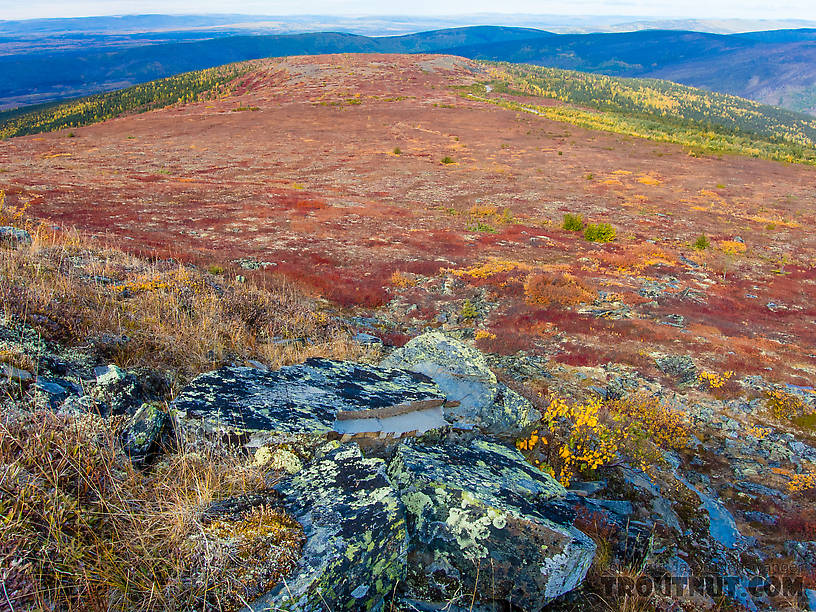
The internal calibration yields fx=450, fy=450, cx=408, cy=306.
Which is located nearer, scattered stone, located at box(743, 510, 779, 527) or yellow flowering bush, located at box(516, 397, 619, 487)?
yellow flowering bush, located at box(516, 397, 619, 487)

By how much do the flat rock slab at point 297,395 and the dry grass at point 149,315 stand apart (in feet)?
2.51

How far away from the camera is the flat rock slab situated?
3.47 meters

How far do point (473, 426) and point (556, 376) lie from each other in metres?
4.41

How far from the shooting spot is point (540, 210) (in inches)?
1067

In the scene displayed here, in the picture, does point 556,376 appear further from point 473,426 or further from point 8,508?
point 8,508

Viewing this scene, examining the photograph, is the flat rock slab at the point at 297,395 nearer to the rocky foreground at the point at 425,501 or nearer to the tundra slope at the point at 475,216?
the rocky foreground at the point at 425,501

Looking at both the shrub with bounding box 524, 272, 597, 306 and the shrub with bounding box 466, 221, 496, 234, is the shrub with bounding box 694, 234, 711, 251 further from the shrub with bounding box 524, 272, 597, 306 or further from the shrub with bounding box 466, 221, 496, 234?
the shrub with bounding box 524, 272, 597, 306

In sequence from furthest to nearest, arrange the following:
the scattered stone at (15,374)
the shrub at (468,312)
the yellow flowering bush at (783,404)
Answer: the shrub at (468,312) < the yellow flowering bush at (783,404) < the scattered stone at (15,374)

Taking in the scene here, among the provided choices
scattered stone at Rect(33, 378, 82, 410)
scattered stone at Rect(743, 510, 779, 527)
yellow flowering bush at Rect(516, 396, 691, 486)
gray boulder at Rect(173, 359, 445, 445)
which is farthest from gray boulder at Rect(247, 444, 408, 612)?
scattered stone at Rect(743, 510, 779, 527)

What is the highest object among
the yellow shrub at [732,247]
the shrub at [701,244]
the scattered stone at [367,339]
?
the scattered stone at [367,339]

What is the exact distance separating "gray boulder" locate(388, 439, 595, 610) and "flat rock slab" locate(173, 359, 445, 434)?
0.79m

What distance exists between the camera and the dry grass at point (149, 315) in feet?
15.2

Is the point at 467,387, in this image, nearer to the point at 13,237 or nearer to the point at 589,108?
the point at 13,237

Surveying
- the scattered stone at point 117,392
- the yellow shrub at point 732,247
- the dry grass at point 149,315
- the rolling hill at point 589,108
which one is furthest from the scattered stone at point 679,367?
the rolling hill at point 589,108
